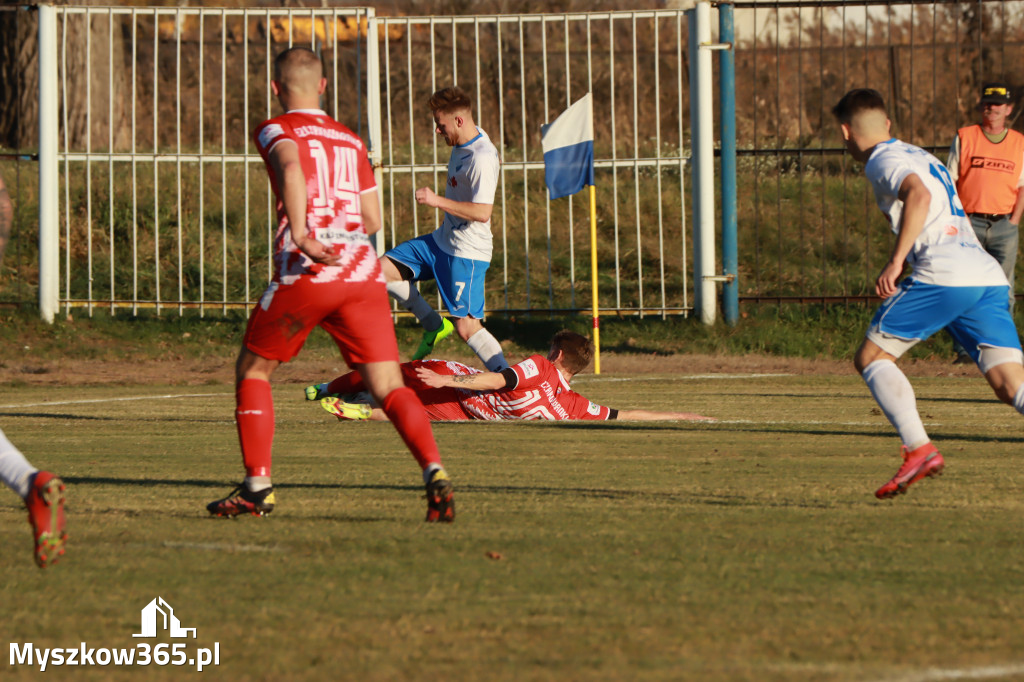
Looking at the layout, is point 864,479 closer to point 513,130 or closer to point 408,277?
point 408,277

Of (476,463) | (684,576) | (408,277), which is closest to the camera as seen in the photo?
(684,576)

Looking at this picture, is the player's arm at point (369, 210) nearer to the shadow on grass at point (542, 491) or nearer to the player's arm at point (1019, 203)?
the shadow on grass at point (542, 491)

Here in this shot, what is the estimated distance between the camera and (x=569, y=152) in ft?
38.1

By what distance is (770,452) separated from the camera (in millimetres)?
6555

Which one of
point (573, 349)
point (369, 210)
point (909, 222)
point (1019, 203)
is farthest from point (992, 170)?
point (369, 210)

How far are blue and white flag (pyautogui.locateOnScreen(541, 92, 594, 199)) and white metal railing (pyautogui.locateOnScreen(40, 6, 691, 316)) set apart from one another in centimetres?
90

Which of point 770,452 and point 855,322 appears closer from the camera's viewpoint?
point 770,452

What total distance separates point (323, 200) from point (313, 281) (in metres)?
0.30

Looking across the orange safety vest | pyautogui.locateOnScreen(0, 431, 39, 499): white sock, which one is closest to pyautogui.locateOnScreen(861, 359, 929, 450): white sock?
pyautogui.locateOnScreen(0, 431, 39, 499): white sock

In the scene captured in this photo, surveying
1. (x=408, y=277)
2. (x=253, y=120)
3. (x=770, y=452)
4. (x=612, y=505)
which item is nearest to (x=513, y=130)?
(x=253, y=120)

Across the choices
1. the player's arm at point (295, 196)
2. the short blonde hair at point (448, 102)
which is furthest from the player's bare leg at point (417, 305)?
the player's arm at point (295, 196)

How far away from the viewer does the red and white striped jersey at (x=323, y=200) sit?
472 cm

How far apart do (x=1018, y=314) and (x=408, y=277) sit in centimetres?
777

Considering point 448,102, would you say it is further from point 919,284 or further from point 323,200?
point 919,284
